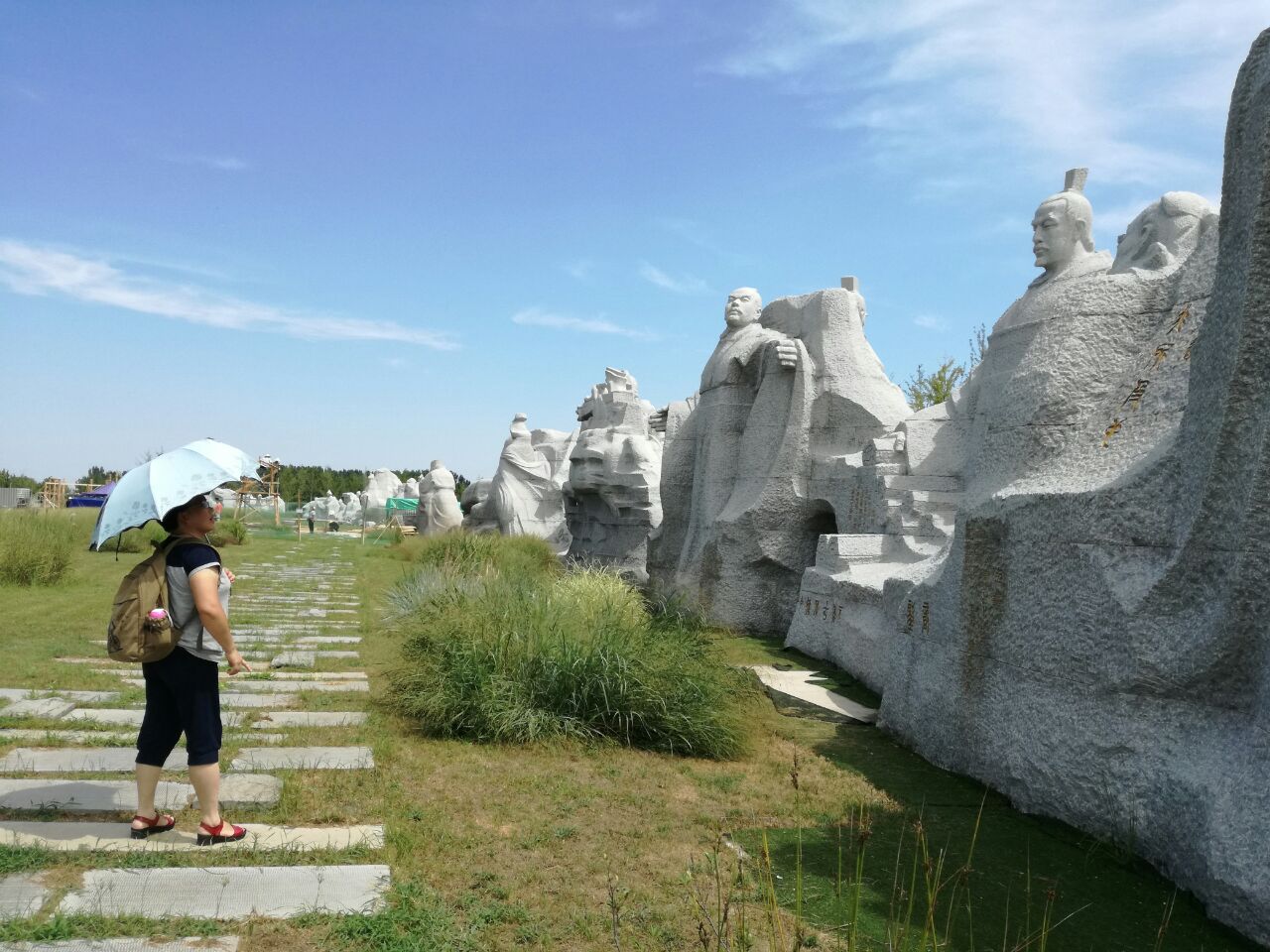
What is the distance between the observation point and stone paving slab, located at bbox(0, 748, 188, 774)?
4.13 meters

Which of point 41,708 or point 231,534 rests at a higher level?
point 231,534

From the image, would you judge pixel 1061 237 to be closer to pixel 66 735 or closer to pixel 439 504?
pixel 66 735

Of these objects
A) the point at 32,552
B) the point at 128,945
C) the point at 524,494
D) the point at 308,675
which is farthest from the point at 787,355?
the point at 524,494

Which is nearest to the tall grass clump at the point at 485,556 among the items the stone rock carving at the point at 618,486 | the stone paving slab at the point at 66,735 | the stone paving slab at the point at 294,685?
the stone rock carving at the point at 618,486

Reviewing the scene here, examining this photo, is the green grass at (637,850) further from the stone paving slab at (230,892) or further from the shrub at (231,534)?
the shrub at (231,534)

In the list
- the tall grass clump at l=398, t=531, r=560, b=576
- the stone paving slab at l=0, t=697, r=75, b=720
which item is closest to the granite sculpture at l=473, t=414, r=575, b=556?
the tall grass clump at l=398, t=531, r=560, b=576

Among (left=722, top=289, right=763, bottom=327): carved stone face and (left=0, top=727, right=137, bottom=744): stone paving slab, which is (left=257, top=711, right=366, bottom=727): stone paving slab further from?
(left=722, top=289, right=763, bottom=327): carved stone face

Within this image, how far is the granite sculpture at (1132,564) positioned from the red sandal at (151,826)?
316cm

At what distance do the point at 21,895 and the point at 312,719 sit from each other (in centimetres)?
233

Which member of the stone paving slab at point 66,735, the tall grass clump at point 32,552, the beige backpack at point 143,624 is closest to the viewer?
the beige backpack at point 143,624

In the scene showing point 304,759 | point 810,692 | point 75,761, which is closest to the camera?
point 75,761

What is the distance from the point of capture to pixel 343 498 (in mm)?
40281

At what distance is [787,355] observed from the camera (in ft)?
31.9

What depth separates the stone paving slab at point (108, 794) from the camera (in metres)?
3.65
